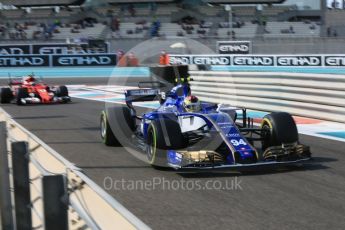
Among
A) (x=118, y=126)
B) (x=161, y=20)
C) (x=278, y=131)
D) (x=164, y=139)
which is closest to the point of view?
(x=164, y=139)

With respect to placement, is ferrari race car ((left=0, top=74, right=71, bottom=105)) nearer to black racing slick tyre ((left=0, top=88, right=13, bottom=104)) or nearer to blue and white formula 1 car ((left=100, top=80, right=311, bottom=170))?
black racing slick tyre ((left=0, top=88, right=13, bottom=104))

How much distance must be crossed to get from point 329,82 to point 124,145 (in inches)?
199

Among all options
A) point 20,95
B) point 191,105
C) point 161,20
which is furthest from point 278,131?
point 161,20

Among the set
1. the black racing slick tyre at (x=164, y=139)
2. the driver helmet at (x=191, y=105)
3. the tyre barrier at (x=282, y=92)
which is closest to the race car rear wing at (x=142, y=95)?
the driver helmet at (x=191, y=105)

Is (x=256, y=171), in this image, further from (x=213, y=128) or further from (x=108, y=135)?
(x=108, y=135)

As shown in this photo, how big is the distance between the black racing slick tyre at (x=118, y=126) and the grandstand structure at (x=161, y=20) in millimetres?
35887

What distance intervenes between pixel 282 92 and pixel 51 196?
11167mm

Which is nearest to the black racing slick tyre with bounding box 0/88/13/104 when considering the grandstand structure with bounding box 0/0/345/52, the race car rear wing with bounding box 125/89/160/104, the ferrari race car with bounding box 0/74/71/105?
the ferrari race car with bounding box 0/74/71/105

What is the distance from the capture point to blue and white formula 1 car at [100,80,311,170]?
636cm

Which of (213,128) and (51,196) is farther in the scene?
(213,128)

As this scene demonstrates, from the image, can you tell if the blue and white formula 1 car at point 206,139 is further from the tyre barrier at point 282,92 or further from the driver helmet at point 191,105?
the tyre barrier at point 282,92

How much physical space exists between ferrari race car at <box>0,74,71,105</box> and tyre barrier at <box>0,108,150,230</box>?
12.8 metres

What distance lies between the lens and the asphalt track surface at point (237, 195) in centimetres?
470

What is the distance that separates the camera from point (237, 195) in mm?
5578
